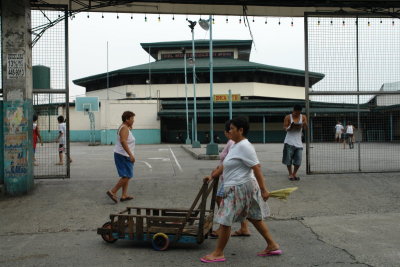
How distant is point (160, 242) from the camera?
5633mm

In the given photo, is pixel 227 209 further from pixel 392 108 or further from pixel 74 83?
pixel 74 83

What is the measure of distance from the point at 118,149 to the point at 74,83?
51893 mm

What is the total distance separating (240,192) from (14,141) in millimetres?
5640

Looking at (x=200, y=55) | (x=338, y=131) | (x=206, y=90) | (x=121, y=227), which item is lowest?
(x=121, y=227)

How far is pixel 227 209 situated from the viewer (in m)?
5.10

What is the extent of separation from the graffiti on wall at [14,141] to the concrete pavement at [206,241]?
1.95 ft

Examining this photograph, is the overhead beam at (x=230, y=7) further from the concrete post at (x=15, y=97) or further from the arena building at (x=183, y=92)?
the arena building at (x=183, y=92)

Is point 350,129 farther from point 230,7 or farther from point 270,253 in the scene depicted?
point 270,253

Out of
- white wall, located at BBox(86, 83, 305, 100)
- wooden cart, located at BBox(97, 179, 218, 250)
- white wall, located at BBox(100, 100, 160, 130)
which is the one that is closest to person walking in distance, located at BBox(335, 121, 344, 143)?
wooden cart, located at BBox(97, 179, 218, 250)

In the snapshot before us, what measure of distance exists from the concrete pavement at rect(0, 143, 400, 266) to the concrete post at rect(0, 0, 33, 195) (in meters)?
0.51

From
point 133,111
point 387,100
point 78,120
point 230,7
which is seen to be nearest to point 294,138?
point 387,100

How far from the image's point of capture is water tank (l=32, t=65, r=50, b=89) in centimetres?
955

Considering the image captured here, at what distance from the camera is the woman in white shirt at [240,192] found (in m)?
5.07

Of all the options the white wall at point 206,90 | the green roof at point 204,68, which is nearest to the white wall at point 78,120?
the white wall at point 206,90
